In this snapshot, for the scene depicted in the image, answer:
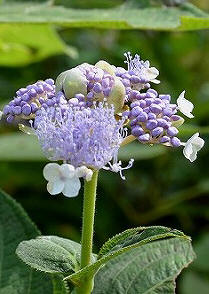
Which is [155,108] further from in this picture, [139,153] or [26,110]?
[139,153]

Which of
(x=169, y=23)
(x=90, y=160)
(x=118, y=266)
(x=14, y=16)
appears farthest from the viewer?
(x=14, y=16)

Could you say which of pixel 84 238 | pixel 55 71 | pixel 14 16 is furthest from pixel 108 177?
pixel 84 238

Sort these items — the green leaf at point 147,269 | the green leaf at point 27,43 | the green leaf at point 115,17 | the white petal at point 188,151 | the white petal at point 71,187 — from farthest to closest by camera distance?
1. the green leaf at point 27,43
2. the green leaf at point 115,17
3. the green leaf at point 147,269
4. the white petal at point 188,151
5. the white petal at point 71,187

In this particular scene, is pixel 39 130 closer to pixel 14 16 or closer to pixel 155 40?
pixel 14 16

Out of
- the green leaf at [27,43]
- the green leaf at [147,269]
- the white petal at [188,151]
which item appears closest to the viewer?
the white petal at [188,151]

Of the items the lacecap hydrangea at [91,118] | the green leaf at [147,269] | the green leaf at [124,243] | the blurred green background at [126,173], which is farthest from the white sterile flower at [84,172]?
the blurred green background at [126,173]

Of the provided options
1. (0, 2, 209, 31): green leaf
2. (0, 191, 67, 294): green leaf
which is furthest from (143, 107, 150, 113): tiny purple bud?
(0, 2, 209, 31): green leaf

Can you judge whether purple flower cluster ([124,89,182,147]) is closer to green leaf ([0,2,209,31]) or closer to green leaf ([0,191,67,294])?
green leaf ([0,191,67,294])

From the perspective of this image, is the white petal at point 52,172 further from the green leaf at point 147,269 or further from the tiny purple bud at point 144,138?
the green leaf at point 147,269

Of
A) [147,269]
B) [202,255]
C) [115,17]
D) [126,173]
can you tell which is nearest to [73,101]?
[147,269]
